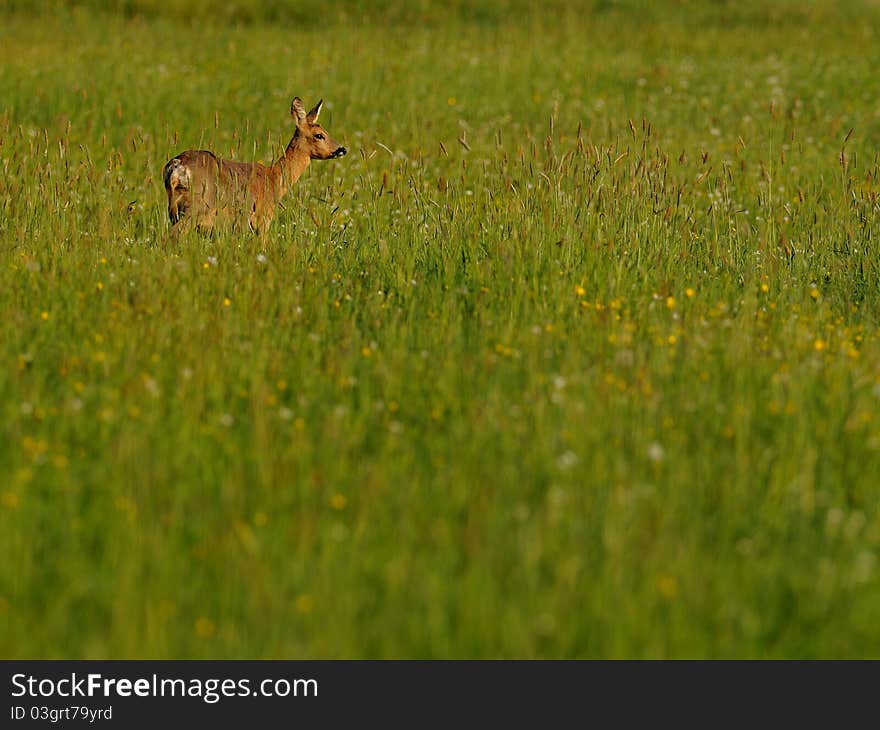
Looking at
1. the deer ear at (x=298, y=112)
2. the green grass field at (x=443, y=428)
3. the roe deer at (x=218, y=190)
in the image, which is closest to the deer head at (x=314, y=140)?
the deer ear at (x=298, y=112)

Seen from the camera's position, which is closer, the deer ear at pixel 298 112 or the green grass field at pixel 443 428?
the green grass field at pixel 443 428

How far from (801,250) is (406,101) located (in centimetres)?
879

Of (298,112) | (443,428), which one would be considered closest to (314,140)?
(298,112)

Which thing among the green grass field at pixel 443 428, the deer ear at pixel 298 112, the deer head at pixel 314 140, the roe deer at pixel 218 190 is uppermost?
the deer ear at pixel 298 112

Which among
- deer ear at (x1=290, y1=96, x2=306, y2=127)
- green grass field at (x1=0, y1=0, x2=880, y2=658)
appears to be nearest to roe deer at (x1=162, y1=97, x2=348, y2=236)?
green grass field at (x1=0, y1=0, x2=880, y2=658)

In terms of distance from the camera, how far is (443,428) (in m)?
5.39

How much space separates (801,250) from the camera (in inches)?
344

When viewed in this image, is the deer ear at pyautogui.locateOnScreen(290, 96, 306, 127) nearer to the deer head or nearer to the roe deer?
the deer head

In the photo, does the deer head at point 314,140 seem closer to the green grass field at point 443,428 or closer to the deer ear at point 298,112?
the deer ear at point 298,112

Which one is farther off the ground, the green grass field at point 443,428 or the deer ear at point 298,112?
the deer ear at point 298,112

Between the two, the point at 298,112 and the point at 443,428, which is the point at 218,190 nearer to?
the point at 298,112

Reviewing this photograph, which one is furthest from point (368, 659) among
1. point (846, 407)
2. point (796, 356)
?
point (796, 356)

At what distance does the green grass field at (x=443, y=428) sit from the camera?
3891mm

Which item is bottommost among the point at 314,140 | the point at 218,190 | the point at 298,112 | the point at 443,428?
the point at 443,428
